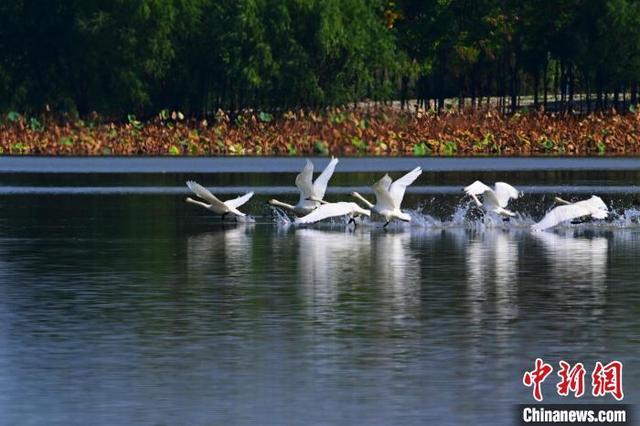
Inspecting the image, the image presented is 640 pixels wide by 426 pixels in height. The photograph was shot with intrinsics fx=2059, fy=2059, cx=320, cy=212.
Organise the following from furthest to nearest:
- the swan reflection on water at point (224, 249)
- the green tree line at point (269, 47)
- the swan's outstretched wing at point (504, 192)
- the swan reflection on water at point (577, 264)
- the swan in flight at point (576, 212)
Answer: the green tree line at point (269, 47) < the swan's outstretched wing at point (504, 192) < the swan in flight at point (576, 212) < the swan reflection on water at point (224, 249) < the swan reflection on water at point (577, 264)

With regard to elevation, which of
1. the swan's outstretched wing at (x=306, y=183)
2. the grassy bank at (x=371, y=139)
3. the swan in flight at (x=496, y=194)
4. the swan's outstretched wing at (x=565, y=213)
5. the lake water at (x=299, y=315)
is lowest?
the lake water at (x=299, y=315)

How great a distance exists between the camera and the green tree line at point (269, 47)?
9444cm

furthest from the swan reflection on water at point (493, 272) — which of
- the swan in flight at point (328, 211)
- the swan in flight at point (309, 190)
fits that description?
the swan in flight at point (309, 190)

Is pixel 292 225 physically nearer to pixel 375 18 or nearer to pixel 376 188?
pixel 376 188

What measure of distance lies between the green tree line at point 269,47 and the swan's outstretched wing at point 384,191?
53.5m

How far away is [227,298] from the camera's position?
26125mm

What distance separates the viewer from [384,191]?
128ft

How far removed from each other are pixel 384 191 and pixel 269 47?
55482 millimetres

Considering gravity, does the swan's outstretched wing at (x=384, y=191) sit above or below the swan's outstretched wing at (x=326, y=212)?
above

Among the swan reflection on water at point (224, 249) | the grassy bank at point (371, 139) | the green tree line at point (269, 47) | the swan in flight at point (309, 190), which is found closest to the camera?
the swan reflection on water at point (224, 249)

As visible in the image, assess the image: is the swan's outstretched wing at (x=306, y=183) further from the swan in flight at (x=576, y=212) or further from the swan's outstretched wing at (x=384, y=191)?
the swan in flight at (x=576, y=212)

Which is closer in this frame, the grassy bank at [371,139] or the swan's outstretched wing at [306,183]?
the swan's outstretched wing at [306,183]

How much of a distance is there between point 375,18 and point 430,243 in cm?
6460

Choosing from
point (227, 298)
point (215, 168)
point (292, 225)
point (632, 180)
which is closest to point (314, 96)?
point (215, 168)
